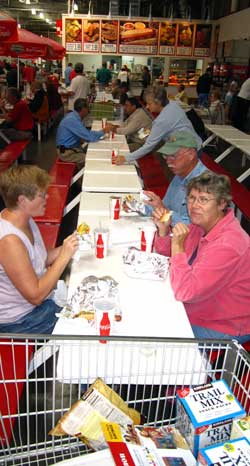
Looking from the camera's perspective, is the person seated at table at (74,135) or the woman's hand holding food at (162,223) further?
the person seated at table at (74,135)

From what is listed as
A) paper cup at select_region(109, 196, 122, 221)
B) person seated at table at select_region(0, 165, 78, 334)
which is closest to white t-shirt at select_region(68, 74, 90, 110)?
paper cup at select_region(109, 196, 122, 221)

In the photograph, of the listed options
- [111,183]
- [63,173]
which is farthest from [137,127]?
[111,183]

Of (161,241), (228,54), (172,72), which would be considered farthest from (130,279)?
(172,72)

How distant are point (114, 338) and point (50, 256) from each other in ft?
4.83

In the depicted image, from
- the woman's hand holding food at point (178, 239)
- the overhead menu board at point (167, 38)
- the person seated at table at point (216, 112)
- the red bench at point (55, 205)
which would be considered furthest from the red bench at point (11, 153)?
the overhead menu board at point (167, 38)

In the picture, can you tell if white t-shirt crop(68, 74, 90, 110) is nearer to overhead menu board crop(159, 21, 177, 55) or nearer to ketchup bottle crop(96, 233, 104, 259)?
overhead menu board crop(159, 21, 177, 55)

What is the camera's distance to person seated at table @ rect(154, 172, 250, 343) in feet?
6.78

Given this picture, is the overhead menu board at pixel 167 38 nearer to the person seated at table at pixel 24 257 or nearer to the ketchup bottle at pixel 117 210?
the ketchup bottle at pixel 117 210

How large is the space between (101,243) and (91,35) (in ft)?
43.8

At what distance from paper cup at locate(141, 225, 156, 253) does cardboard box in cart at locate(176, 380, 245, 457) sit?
128 cm

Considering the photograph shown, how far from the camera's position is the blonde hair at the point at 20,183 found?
2207 millimetres

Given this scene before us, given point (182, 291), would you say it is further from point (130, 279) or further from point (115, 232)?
point (115, 232)

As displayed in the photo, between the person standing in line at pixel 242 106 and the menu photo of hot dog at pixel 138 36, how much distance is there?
14.1ft

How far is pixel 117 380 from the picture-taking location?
160cm
